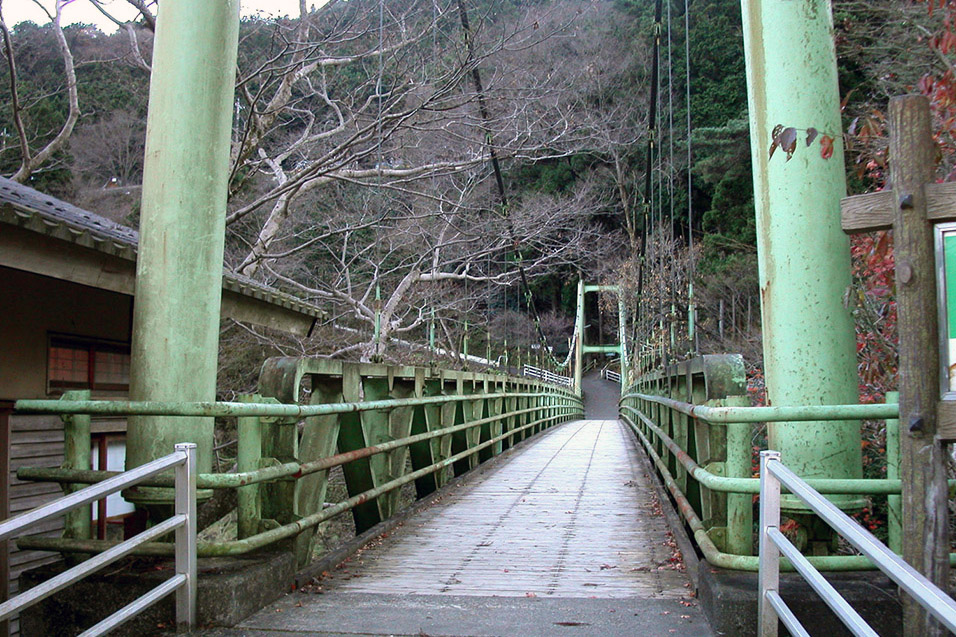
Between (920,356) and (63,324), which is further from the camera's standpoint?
(63,324)

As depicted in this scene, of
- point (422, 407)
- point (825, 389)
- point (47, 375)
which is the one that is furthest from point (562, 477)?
point (825, 389)

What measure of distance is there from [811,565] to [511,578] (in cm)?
165

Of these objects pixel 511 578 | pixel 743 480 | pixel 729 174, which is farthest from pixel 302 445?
pixel 729 174

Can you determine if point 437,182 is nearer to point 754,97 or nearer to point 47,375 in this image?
point 47,375

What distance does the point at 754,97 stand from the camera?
3156 mm

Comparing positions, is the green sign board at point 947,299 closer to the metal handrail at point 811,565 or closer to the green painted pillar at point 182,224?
the metal handrail at point 811,565

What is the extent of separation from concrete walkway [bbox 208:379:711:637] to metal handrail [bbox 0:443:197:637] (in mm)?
211

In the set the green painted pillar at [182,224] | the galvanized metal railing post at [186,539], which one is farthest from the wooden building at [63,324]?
the galvanized metal railing post at [186,539]

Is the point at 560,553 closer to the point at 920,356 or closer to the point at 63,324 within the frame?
the point at 920,356

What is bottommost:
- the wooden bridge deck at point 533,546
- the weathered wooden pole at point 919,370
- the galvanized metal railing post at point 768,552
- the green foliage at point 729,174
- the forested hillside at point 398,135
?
the wooden bridge deck at point 533,546

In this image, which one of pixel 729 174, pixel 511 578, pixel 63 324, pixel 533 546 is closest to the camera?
pixel 511 578

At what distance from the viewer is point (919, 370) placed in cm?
196

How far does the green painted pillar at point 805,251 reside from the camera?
2.91 meters

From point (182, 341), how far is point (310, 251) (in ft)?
33.5
